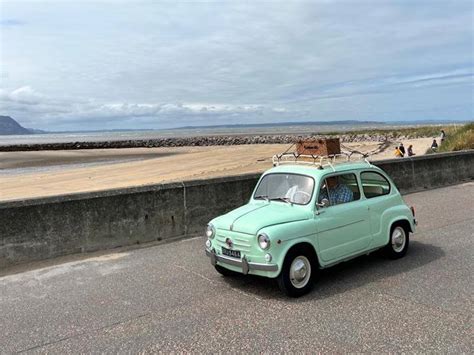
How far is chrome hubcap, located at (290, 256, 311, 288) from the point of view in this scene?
5.75 metres

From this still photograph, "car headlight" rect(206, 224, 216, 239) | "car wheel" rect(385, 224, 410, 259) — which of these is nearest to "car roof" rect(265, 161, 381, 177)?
"car wheel" rect(385, 224, 410, 259)

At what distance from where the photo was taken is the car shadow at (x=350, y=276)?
593 centimetres

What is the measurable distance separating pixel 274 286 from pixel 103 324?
2.21m

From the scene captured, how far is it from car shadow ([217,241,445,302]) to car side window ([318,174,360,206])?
1.00 meters

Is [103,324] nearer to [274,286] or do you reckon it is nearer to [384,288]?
[274,286]

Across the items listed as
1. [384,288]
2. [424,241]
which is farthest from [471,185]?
[384,288]

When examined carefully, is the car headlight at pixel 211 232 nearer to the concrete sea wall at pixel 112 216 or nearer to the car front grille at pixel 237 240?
the car front grille at pixel 237 240

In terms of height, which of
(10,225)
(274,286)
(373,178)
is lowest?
(274,286)

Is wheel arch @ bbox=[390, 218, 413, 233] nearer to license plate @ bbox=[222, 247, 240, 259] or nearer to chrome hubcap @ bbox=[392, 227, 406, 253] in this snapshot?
chrome hubcap @ bbox=[392, 227, 406, 253]

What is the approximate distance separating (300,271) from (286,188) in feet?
4.18

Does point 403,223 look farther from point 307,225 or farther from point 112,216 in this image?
point 112,216

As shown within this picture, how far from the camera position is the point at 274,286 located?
620 cm

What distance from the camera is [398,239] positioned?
723cm

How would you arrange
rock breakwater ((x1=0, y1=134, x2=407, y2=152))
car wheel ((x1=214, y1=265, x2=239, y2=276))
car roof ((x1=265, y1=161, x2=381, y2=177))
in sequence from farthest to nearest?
rock breakwater ((x1=0, y1=134, x2=407, y2=152)), car roof ((x1=265, y1=161, x2=381, y2=177)), car wheel ((x1=214, y1=265, x2=239, y2=276))
